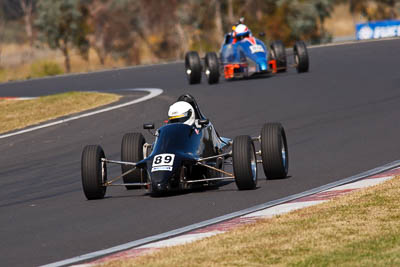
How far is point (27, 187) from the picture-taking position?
13.0 metres

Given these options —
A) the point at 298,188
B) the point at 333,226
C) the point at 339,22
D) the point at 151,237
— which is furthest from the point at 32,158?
the point at 339,22

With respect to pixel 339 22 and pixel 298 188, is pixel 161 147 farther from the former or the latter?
pixel 339 22

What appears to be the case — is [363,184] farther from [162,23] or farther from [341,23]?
[341,23]

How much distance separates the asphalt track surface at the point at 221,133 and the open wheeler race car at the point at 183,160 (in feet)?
0.62

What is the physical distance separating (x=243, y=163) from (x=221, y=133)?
6.25 metres

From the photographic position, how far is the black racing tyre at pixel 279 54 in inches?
1019

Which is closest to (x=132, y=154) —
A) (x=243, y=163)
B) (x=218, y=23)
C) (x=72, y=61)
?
(x=243, y=163)

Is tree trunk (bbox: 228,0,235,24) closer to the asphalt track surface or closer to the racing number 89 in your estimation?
the asphalt track surface

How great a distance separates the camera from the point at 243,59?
1002 inches

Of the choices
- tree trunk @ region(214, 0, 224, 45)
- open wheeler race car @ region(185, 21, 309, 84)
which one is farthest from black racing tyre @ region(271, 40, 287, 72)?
tree trunk @ region(214, 0, 224, 45)

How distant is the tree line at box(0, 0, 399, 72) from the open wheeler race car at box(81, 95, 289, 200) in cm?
4768

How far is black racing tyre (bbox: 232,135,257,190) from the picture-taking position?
35.2ft

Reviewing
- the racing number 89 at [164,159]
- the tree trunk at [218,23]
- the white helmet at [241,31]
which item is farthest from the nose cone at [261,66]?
the tree trunk at [218,23]

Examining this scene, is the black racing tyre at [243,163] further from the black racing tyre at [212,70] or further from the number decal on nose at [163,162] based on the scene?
the black racing tyre at [212,70]
